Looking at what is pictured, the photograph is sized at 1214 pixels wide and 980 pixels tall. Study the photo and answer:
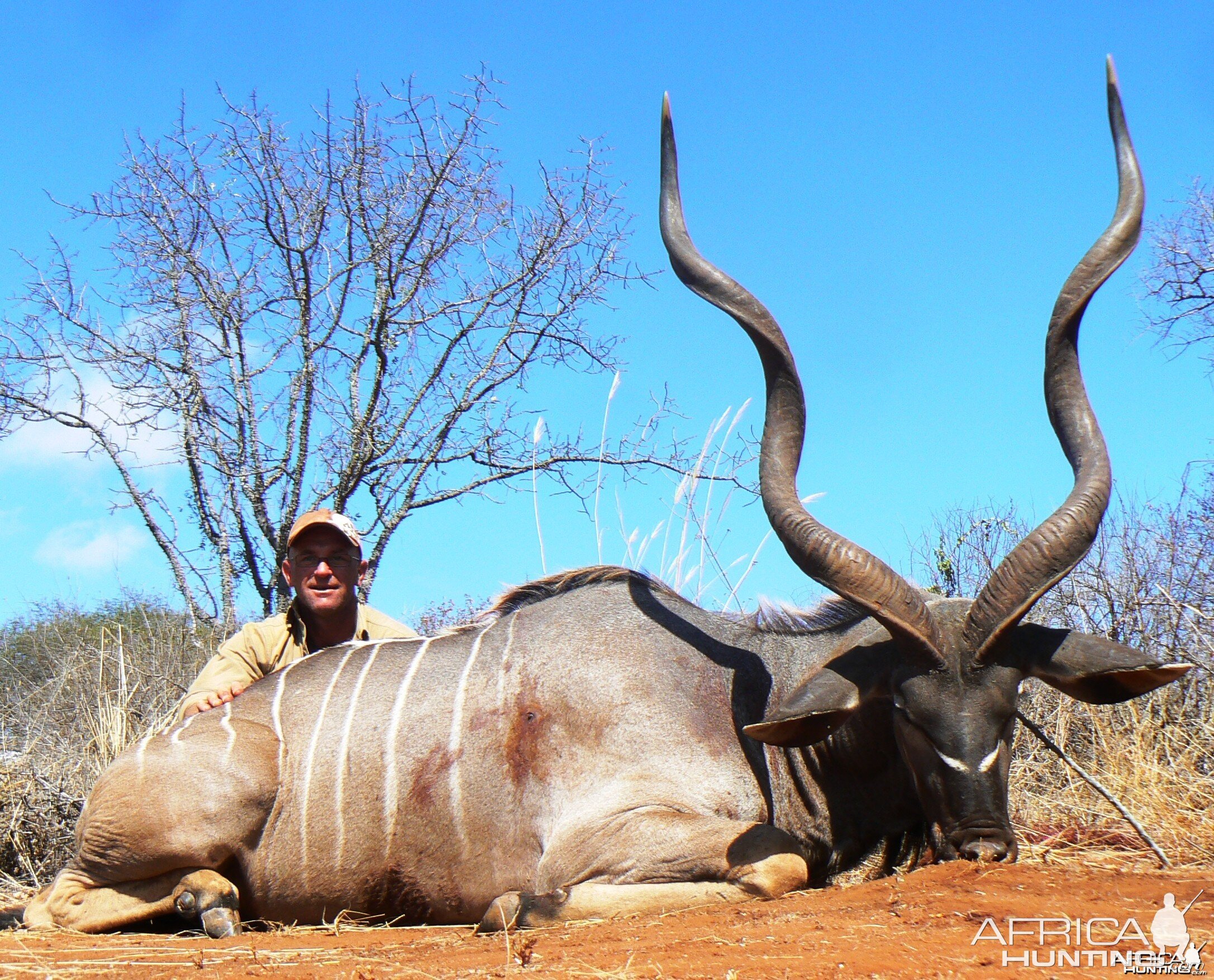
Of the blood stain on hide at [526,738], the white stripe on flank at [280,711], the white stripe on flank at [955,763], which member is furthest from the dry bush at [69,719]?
the white stripe on flank at [955,763]

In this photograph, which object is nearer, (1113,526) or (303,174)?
(1113,526)

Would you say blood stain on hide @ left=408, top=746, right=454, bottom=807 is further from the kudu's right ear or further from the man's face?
the man's face

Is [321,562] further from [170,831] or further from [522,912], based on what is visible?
[522,912]

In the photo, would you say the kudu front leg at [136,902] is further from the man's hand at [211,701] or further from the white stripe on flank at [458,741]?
the white stripe on flank at [458,741]

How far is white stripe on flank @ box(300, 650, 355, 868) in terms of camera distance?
3.79 metres

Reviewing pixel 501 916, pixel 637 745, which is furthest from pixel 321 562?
pixel 501 916

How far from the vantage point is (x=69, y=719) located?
6.46 m

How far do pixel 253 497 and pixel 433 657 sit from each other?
4540 mm

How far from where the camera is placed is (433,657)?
13.2 ft

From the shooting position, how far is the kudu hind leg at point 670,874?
303 centimetres

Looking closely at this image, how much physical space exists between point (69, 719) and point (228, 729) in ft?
10.1

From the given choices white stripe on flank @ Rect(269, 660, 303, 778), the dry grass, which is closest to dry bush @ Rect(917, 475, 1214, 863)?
the dry grass

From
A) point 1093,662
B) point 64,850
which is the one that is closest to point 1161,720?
point 1093,662

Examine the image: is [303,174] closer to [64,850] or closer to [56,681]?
[56,681]
